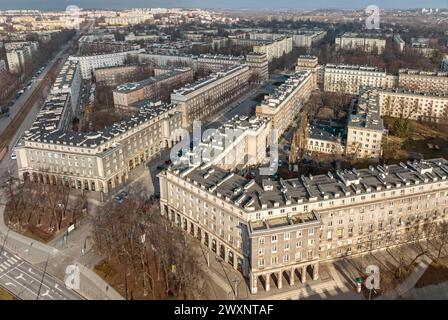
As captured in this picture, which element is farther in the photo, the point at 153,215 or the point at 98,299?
the point at 153,215

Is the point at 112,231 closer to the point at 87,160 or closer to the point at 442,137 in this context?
the point at 87,160

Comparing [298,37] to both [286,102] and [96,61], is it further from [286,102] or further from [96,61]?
[286,102]

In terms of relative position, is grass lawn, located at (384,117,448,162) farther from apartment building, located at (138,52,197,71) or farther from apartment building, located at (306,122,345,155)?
apartment building, located at (138,52,197,71)

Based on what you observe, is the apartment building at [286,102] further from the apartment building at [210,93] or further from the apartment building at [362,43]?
the apartment building at [362,43]

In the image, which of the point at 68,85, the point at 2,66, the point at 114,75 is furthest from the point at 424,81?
the point at 2,66

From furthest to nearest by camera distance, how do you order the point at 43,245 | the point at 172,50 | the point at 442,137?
the point at 172,50 → the point at 442,137 → the point at 43,245

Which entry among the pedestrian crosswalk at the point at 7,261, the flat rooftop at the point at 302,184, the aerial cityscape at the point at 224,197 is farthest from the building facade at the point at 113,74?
the pedestrian crosswalk at the point at 7,261

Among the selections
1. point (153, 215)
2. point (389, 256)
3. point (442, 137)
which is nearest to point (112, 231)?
point (153, 215)
